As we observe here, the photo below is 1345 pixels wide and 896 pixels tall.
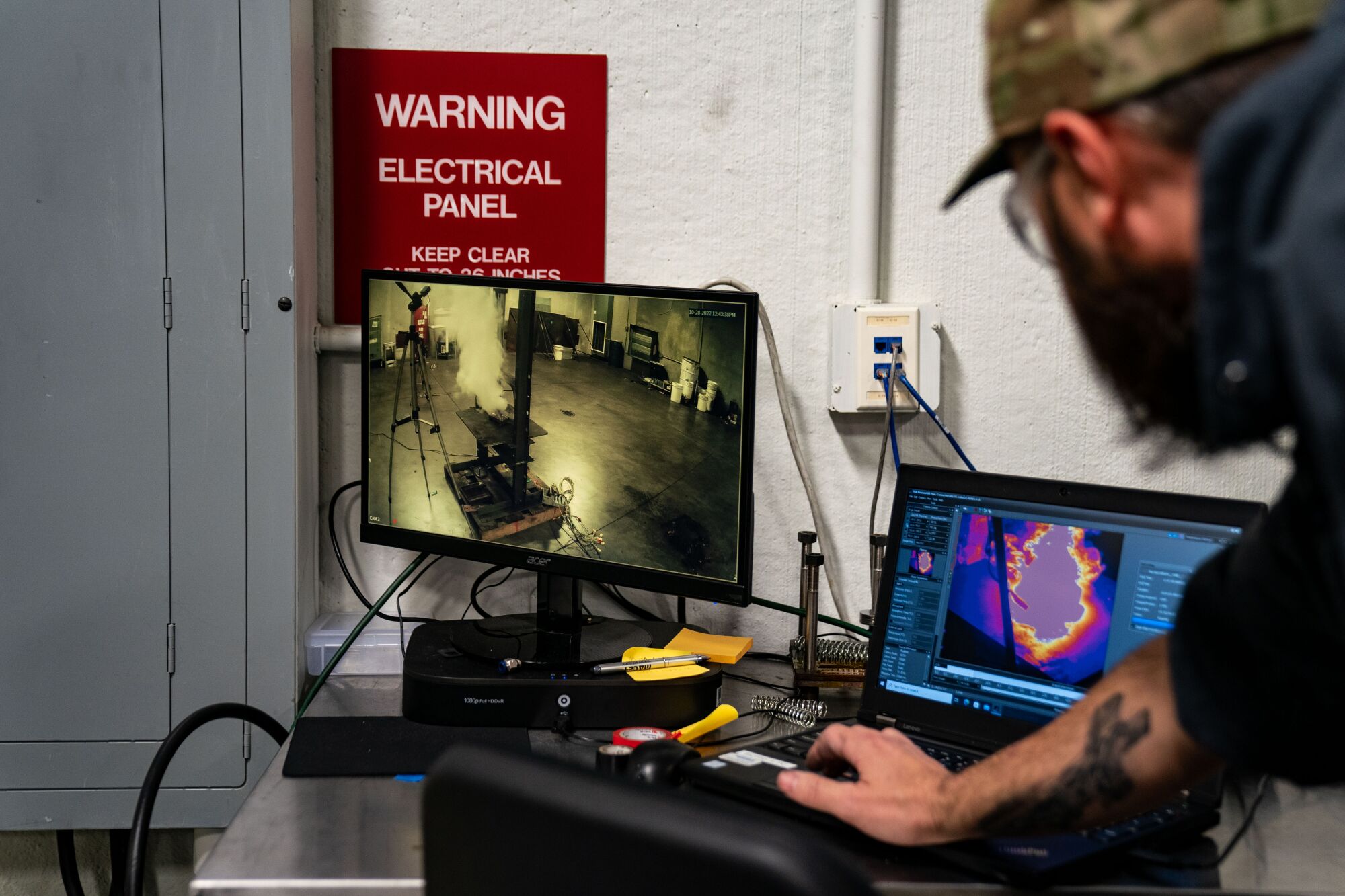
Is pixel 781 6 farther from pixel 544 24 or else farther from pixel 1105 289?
pixel 1105 289

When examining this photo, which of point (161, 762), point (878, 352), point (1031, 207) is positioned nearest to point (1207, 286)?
point (1031, 207)

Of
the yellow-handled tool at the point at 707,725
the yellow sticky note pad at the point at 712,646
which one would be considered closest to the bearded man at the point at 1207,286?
the yellow-handled tool at the point at 707,725

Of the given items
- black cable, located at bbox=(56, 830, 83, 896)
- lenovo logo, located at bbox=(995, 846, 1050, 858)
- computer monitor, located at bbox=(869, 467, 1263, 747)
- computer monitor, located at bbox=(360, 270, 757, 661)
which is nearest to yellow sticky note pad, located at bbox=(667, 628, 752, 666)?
computer monitor, located at bbox=(360, 270, 757, 661)

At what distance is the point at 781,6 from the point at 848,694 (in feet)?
3.38

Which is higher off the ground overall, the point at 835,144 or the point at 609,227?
the point at 835,144

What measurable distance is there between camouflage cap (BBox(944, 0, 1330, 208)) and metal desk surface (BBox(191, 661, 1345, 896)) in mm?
657

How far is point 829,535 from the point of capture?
1750mm

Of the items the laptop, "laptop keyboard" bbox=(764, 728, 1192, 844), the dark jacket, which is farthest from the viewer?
the laptop

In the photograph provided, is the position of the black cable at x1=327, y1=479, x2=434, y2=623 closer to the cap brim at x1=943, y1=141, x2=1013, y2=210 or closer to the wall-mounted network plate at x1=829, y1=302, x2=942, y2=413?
the wall-mounted network plate at x1=829, y1=302, x2=942, y2=413

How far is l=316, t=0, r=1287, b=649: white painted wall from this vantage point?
65.9 inches

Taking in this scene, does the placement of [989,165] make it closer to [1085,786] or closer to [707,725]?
[1085,786]

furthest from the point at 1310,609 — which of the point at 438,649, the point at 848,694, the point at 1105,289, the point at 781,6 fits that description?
the point at 781,6

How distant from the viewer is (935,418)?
1.70m

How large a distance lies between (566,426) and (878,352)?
0.53 metres
